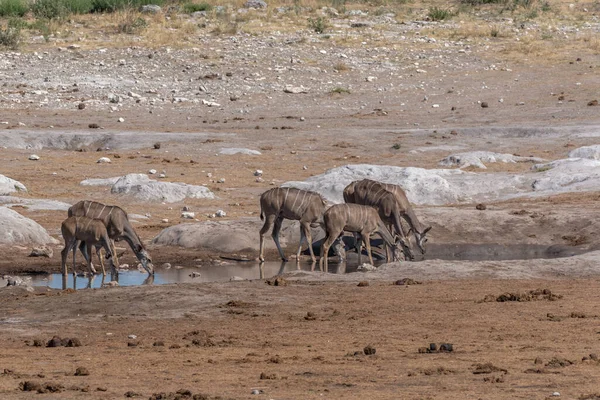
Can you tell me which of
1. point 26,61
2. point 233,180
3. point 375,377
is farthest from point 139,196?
point 26,61

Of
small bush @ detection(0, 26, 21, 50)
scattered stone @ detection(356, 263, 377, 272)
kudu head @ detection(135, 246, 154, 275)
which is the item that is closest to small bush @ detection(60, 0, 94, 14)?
small bush @ detection(0, 26, 21, 50)

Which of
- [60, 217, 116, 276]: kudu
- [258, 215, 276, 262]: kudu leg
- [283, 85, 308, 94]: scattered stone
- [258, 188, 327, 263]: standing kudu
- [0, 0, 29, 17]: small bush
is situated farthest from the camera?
[0, 0, 29, 17]: small bush

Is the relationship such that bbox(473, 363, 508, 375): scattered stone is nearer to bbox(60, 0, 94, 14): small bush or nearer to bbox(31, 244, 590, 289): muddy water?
bbox(31, 244, 590, 289): muddy water

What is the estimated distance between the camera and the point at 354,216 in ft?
60.3

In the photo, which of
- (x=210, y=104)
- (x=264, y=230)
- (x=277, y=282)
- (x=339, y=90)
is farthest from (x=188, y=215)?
(x=339, y=90)

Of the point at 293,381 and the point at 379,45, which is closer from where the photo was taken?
the point at 293,381

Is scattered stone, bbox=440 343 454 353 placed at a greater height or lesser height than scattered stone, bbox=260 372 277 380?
lesser

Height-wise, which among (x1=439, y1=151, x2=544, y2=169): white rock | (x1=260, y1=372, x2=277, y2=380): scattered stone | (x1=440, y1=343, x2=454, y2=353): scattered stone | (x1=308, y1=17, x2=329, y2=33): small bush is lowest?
(x1=439, y1=151, x2=544, y2=169): white rock

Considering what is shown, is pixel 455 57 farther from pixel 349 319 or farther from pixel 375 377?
pixel 375 377

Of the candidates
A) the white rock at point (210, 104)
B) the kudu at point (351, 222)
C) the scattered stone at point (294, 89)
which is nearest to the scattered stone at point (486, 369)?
the kudu at point (351, 222)

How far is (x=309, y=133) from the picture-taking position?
104ft

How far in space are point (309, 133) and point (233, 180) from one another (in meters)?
5.59

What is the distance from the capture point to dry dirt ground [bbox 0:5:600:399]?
10.3m

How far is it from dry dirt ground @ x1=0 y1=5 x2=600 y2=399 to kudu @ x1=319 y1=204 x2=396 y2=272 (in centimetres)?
174
